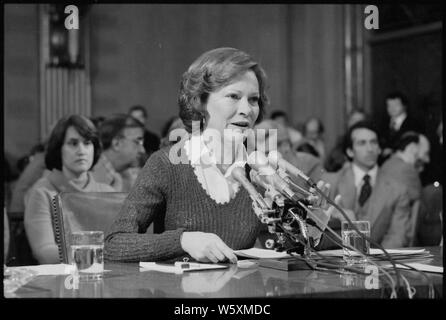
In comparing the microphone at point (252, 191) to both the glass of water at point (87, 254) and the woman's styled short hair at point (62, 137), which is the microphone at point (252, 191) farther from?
the woman's styled short hair at point (62, 137)

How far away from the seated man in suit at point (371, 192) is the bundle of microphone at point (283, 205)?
5.58ft

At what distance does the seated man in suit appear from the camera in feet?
12.5

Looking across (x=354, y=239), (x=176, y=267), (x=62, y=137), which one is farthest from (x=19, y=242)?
(x=354, y=239)

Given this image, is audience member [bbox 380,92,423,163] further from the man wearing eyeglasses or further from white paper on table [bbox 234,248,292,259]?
white paper on table [bbox 234,248,292,259]

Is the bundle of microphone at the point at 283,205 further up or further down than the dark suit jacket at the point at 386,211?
further up

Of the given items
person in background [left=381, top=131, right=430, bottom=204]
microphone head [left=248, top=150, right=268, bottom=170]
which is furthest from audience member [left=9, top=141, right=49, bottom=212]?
microphone head [left=248, top=150, right=268, bottom=170]

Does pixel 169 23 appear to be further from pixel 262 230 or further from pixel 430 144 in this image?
pixel 262 230

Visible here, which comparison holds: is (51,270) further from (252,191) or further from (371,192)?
(371,192)

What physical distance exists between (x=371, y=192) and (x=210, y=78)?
2.05 meters

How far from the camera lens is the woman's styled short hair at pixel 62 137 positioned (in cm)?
330

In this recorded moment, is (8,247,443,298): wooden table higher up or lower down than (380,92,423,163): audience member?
lower down

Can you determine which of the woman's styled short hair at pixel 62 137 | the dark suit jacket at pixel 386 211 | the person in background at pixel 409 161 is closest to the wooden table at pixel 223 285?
the woman's styled short hair at pixel 62 137

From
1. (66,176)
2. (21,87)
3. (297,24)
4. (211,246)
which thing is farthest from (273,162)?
(297,24)

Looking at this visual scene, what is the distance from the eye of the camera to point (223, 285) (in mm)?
1579
